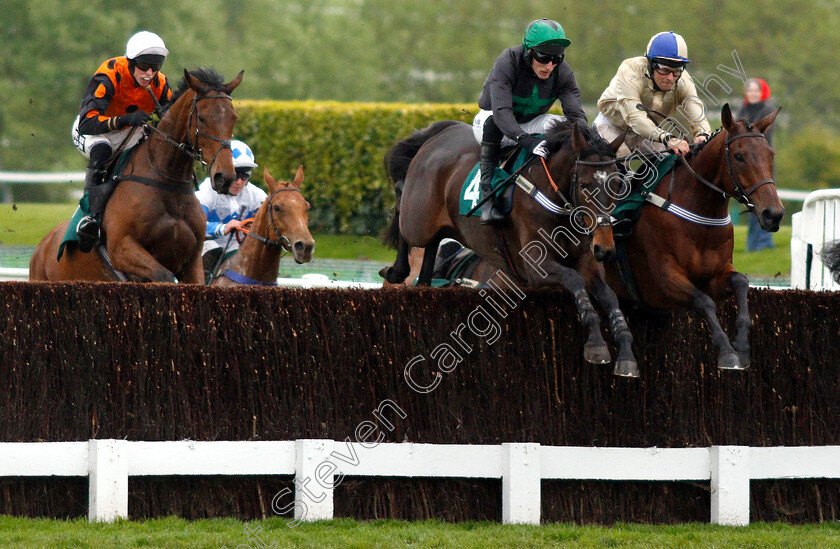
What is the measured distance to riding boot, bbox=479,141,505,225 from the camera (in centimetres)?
681

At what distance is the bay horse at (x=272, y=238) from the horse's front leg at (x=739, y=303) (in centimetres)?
278

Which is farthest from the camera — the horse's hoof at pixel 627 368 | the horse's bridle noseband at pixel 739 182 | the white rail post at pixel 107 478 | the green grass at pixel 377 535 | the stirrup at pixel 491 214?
the stirrup at pixel 491 214

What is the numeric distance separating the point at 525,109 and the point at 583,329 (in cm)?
152

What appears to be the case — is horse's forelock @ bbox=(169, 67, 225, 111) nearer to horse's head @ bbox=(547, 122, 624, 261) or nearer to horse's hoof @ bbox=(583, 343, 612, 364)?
horse's head @ bbox=(547, 122, 624, 261)

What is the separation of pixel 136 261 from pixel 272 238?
103cm

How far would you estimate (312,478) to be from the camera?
583 cm

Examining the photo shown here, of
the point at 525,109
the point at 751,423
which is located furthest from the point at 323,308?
the point at 751,423

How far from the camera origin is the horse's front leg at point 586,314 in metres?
5.86

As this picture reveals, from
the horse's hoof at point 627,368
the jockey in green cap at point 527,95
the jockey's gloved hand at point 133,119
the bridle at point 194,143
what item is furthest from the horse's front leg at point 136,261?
the horse's hoof at point 627,368

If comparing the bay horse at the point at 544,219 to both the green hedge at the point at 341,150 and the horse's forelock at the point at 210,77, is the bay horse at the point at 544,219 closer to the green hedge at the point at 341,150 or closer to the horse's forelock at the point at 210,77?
the horse's forelock at the point at 210,77

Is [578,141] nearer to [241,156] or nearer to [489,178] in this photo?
[489,178]

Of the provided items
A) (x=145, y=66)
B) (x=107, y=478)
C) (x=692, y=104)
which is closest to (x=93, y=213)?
(x=145, y=66)

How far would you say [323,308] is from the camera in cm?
602

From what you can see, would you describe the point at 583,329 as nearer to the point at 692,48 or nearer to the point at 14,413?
the point at 14,413
